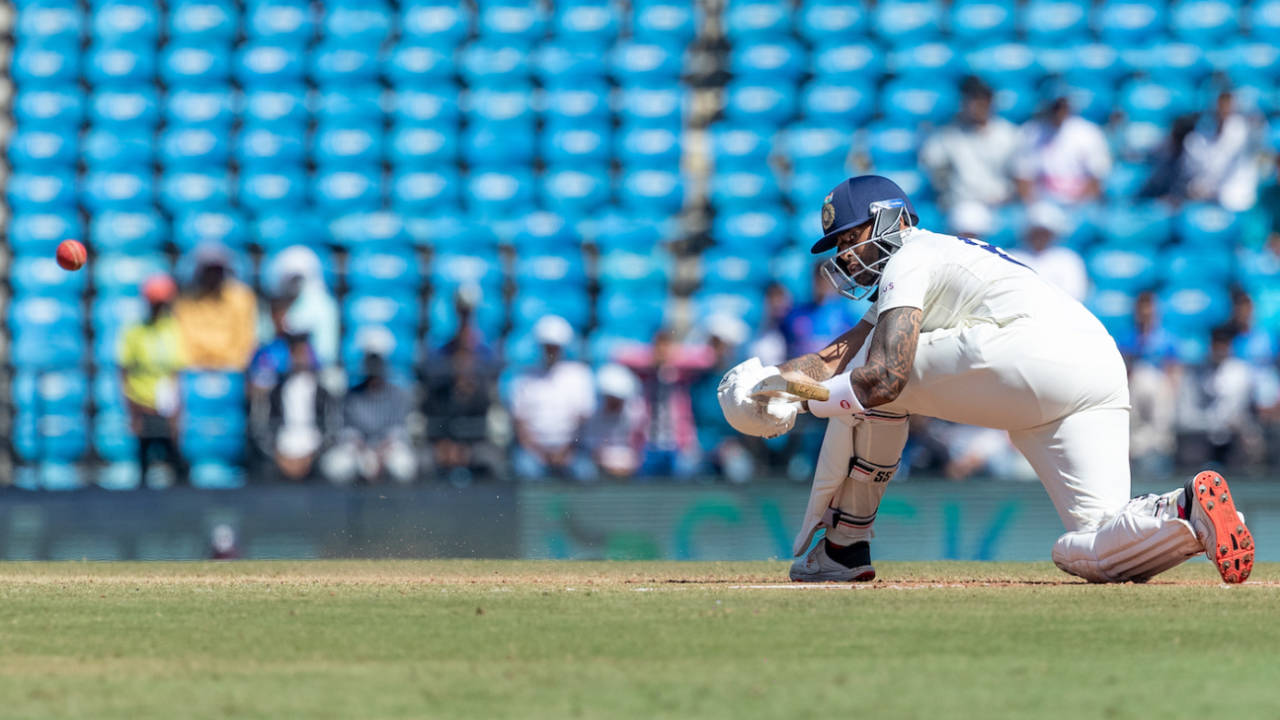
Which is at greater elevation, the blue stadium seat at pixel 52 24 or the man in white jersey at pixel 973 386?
the blue stadium seat at pixel 52 24

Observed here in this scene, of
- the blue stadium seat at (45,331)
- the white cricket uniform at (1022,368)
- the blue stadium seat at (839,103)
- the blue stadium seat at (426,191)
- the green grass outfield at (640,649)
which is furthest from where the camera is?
the blue stadium seat at (839,103)

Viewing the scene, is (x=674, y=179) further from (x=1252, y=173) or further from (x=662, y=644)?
(x=662, y=644)

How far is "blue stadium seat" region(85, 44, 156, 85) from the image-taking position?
15.5m

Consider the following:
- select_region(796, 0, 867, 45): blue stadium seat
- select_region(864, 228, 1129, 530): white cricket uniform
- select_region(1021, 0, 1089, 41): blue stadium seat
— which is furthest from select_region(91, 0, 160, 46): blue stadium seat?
select_region(864, 228, 1129, 530): white cricket uniform

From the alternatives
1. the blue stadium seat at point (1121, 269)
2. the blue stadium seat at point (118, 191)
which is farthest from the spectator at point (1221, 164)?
the blue stadium seat at point (118, 191)

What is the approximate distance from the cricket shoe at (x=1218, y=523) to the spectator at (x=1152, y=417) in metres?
4.23

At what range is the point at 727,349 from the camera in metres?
11.4

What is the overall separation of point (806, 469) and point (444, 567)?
267 cm

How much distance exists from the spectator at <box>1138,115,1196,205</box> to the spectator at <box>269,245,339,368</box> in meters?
6.39

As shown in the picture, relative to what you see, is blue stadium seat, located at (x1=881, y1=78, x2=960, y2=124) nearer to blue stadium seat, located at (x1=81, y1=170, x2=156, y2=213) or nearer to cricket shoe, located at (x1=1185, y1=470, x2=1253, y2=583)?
blue stadium seat, located at (x1=81, y1=170, x2=156, y2=213)

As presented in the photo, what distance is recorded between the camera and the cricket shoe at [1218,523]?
6391 mm

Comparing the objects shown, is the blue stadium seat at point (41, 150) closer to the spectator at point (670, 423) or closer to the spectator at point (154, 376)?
the spectator at point (154, 376)

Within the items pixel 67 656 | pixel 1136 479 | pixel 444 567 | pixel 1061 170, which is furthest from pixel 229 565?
pixel 1061 170

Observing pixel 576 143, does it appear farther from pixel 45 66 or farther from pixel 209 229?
pixel 45 66
